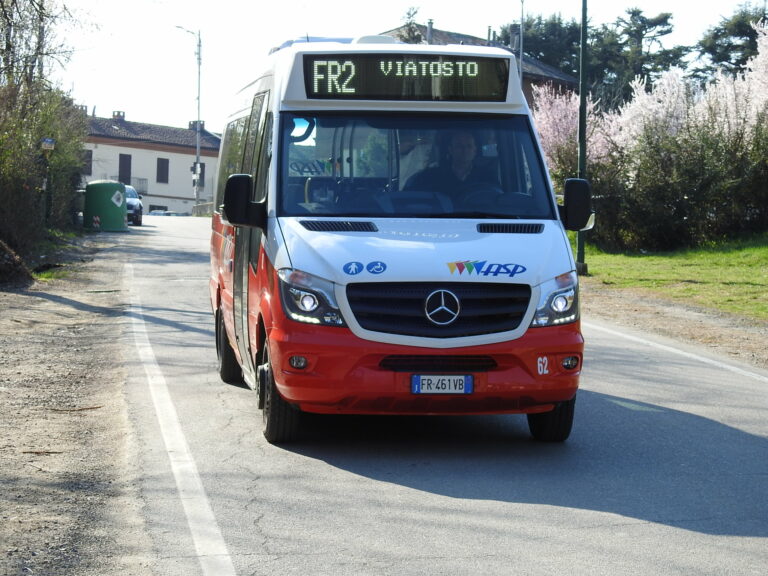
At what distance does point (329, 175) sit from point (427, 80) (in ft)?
3.22

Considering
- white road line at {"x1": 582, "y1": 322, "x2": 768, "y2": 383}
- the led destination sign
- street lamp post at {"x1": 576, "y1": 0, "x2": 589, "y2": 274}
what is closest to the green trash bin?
street lamp post at {"x1": 576, "y1": 0, "x2": 589, "y2": 274}

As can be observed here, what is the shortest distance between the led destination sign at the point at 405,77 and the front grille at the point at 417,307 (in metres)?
1.78

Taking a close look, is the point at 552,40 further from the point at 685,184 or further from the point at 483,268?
the point at 483,268

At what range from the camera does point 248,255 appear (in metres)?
8.56

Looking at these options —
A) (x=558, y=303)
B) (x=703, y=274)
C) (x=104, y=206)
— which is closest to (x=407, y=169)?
(x=558, y=303)

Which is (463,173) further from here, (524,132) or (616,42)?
(616,42)

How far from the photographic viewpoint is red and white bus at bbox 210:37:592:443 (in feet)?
23.3

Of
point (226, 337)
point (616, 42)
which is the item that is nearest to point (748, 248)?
point (226, 337)

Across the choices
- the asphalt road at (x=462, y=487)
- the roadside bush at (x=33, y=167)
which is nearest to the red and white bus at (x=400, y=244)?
the asphalt road at (x=462, y=487)

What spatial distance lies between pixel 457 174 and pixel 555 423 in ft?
5.91

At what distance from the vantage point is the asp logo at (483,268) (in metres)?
7.15

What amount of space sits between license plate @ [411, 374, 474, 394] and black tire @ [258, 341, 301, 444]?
0.88 metres

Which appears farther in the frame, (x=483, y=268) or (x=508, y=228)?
(x=508, y=228)

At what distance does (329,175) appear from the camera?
807 cm
